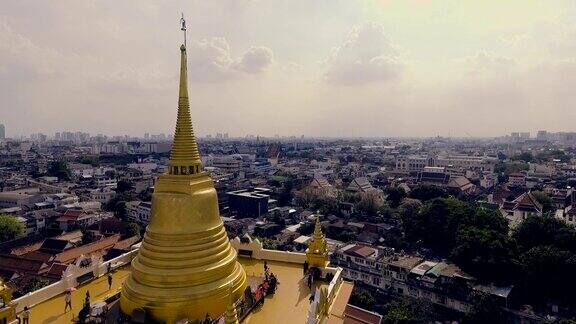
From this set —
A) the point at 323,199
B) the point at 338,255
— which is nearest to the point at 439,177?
the point at 323,199

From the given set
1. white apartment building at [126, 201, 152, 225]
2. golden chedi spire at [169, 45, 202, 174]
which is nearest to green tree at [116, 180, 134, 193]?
white apartment building at [126, 201, 152, 225]

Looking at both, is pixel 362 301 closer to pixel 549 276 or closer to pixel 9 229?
pixel 549 276

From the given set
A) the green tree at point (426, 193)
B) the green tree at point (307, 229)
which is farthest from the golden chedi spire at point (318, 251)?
the green tree at point (426, 193)

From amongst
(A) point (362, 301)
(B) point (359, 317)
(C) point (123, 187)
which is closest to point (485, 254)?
(A) point (362, 301)

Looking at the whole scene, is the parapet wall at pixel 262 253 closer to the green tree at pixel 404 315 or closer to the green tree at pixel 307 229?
the green tree at pixel 404 315

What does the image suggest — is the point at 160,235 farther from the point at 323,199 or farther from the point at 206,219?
the point at 323,199
